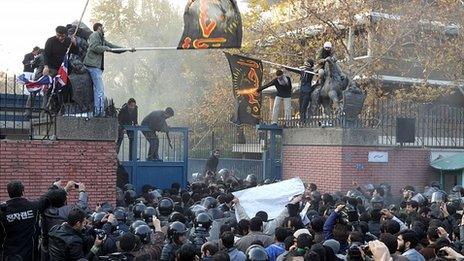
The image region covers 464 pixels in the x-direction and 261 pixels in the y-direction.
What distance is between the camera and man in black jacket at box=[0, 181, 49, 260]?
27.5ft

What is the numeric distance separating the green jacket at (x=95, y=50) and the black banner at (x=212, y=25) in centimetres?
177

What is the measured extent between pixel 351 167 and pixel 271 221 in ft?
30.3

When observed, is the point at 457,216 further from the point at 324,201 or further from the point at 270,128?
the point at 270,128

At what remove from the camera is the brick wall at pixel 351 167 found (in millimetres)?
19250

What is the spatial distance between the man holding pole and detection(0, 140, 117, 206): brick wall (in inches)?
34.5

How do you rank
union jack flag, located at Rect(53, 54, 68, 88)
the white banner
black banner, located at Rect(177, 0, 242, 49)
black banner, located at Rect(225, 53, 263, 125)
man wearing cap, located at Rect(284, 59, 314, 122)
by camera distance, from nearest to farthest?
the white banner → union jack flag, located at Rect(53, 54, 68, 88) → black banner, located at Rect(177, 0, 242, 49) → black banner, located at Rect(225, 53, 263, 125) → man wearing cap, located at Rect(284, 59, 314, 122)

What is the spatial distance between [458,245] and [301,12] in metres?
22.3

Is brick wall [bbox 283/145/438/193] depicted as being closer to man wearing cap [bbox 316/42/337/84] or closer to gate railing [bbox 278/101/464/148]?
gate railing [bbox 278/101/464/148]

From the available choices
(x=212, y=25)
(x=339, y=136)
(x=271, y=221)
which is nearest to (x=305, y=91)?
(x=339, y=136)

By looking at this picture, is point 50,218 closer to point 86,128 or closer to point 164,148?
point 86,128

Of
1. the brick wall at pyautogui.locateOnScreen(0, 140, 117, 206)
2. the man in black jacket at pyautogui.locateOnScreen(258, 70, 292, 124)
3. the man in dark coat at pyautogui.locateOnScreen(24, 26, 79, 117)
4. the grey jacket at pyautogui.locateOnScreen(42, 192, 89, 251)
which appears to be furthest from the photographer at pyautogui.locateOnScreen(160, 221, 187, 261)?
the man in black jacket at pyautogui.locateOnScreen(258, 70, 292, 124)

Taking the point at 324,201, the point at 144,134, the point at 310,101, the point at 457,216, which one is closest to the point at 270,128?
the point at 310,101

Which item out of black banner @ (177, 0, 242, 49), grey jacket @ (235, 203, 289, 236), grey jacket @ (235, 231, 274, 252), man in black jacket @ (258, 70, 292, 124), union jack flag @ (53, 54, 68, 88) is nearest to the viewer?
grey jacket @ (235, 231, 274, 252)

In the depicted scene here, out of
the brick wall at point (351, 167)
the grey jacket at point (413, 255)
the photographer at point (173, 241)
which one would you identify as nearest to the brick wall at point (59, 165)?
the brick wall at point (351, 167)
